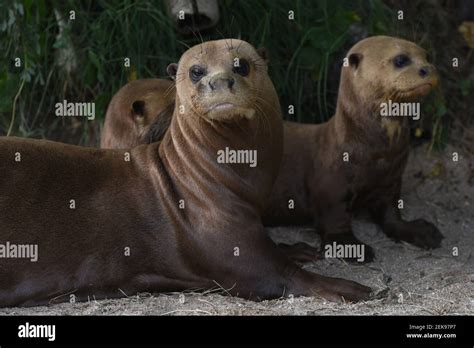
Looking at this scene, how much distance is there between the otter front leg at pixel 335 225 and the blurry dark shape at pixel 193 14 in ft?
4.58

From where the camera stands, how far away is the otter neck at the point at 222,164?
194 inches

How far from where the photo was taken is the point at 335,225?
5926 millimetres

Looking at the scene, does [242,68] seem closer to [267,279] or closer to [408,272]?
[267,279]

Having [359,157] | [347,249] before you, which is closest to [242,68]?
[359,157]

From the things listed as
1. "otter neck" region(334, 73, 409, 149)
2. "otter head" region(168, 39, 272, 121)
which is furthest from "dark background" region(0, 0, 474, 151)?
"otter head" region(168, 39, 272, 121)

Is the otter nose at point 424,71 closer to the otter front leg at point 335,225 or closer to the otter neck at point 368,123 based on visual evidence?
the otter neck at point 368,123

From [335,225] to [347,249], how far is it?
10.1 inches

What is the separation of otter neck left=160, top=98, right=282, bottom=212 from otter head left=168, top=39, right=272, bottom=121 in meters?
0.09

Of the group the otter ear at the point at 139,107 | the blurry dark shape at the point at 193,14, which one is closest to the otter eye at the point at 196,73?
the otter ear at the point at 139,107

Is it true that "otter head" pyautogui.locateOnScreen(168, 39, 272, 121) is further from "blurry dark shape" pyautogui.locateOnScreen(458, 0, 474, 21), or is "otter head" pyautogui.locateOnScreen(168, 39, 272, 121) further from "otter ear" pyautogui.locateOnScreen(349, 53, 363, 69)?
"blurry dark shape" pyautogui.locateOnScreen(458, 0, 474, 21)

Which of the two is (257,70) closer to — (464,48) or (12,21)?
(12,21)

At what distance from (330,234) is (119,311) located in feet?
5.49

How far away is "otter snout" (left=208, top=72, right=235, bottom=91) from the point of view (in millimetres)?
4676

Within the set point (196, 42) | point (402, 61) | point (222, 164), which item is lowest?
point (222, 164)
